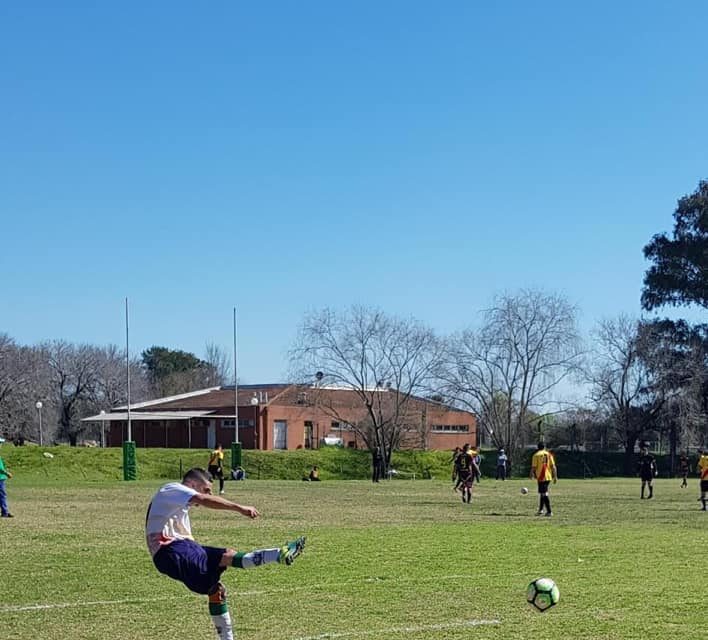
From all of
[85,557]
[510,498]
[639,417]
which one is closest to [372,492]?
[510,498]

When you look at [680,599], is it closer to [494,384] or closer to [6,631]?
[6,631]

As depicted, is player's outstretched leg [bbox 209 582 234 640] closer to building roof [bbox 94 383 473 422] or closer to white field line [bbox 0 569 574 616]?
white field line [bbox 0 569 574 616]

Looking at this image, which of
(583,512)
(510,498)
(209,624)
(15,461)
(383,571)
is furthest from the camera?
(15,461)

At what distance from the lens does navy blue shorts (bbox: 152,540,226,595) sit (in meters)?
8.84

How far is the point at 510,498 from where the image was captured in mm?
35094

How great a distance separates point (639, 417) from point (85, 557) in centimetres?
5813

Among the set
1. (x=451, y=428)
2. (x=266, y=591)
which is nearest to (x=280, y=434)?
(x=451, y=428)

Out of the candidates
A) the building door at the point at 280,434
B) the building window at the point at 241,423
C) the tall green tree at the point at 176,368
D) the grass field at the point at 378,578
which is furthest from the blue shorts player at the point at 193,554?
the tall green tree at the point at 176,368

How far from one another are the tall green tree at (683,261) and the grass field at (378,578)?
46.8 metres

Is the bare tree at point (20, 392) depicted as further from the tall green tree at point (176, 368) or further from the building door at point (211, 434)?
the tall green tree at point (176, 368)

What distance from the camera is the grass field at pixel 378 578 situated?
10.4 metres

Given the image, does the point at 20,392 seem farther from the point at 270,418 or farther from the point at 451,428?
the point at 451,428

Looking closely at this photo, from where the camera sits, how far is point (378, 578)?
45.0 ft

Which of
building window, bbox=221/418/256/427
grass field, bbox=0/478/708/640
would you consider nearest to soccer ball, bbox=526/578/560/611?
grass field, bbox=0/478/708/640
